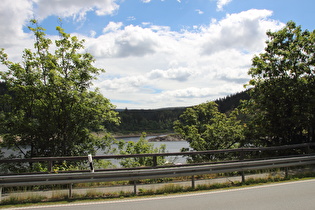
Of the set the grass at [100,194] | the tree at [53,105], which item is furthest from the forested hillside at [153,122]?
the grass at [100,194]

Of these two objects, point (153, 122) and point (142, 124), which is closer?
→ point (142, 124)

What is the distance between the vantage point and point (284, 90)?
12.4 m

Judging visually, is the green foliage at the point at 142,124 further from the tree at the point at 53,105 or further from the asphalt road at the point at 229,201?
the asphalt road at the point at 229,201

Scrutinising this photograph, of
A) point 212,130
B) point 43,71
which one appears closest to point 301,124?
point 212,130

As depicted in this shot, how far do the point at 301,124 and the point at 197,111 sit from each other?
14.3m

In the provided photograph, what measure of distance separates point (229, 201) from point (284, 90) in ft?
30.2

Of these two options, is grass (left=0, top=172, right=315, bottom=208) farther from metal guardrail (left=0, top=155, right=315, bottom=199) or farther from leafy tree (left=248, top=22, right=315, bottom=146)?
leafy tree (left=248, top=22, right=315, bottom=146)

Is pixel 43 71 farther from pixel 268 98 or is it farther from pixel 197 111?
pixel 197 111

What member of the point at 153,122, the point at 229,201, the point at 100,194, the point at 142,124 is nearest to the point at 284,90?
the point at 229,201

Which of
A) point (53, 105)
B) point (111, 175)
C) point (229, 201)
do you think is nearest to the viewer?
point (229, 201)

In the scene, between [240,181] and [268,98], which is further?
[268,98]

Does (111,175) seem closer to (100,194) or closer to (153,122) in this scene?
(100,194)

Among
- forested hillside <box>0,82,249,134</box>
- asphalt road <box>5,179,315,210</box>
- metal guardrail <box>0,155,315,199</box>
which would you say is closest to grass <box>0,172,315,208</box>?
metal guardrail <box>0,155,315,199</box>

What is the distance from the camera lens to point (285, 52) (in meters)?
12.4
